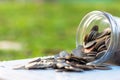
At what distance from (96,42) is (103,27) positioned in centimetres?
5

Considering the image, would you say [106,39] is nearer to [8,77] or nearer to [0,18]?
[8,77]

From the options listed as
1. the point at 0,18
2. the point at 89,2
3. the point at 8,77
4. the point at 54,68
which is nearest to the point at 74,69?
the point at 54,68

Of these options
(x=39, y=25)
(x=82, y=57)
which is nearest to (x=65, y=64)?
(x=82, y=57)

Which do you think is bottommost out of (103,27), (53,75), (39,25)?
(53,75)

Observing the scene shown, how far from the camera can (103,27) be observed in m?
1.26

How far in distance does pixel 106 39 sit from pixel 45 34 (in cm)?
291

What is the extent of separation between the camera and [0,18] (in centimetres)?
514

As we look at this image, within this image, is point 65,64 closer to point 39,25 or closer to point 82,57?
point 82,57

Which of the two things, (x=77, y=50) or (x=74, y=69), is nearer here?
(x=74, y=69)

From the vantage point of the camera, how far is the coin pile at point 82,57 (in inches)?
44.4

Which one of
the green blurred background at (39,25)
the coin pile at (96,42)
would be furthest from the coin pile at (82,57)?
the green blurred background at (39,25)

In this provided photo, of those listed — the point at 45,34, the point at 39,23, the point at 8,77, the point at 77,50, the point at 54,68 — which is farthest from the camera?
the point at 39,23

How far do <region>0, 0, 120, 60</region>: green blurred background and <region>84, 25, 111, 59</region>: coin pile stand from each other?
163 cm

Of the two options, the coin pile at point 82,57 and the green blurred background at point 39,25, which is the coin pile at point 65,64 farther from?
the green blurred background at point 39,25
